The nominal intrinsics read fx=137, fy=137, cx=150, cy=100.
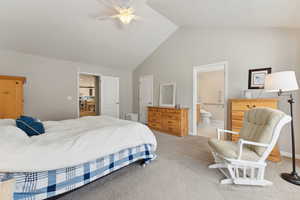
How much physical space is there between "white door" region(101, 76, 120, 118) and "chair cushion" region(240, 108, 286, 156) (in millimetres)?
4481

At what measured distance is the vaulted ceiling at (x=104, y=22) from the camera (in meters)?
2.52

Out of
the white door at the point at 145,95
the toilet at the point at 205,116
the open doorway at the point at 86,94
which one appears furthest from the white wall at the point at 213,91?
the open doorway at the point at 86,94

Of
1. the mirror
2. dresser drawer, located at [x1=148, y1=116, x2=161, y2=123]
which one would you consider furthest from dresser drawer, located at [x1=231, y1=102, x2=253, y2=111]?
dresser drawer, located at [x1=148, y1=116, x2=161, y2=123]

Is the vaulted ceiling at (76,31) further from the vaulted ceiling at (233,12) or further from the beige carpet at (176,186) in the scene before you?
the beige carpet at (176,186)

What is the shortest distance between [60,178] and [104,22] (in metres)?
3.43

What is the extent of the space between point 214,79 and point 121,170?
5.81m

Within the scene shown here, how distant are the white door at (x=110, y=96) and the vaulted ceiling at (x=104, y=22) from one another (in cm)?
96

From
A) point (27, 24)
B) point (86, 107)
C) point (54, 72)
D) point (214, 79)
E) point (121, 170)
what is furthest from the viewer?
point (86, 107)

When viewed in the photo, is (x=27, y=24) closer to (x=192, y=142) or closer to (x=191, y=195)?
(x=191, y=195)

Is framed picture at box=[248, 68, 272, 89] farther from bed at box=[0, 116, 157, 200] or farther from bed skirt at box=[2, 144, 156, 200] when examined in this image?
bed skirt at box=[2, 144, 156, 200]

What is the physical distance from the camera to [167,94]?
4.89 metres

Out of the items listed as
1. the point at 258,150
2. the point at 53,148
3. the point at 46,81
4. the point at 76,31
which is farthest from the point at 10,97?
the point at 258,150

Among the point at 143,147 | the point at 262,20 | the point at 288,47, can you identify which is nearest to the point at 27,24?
the point at 143,147

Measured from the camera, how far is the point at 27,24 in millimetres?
2957
